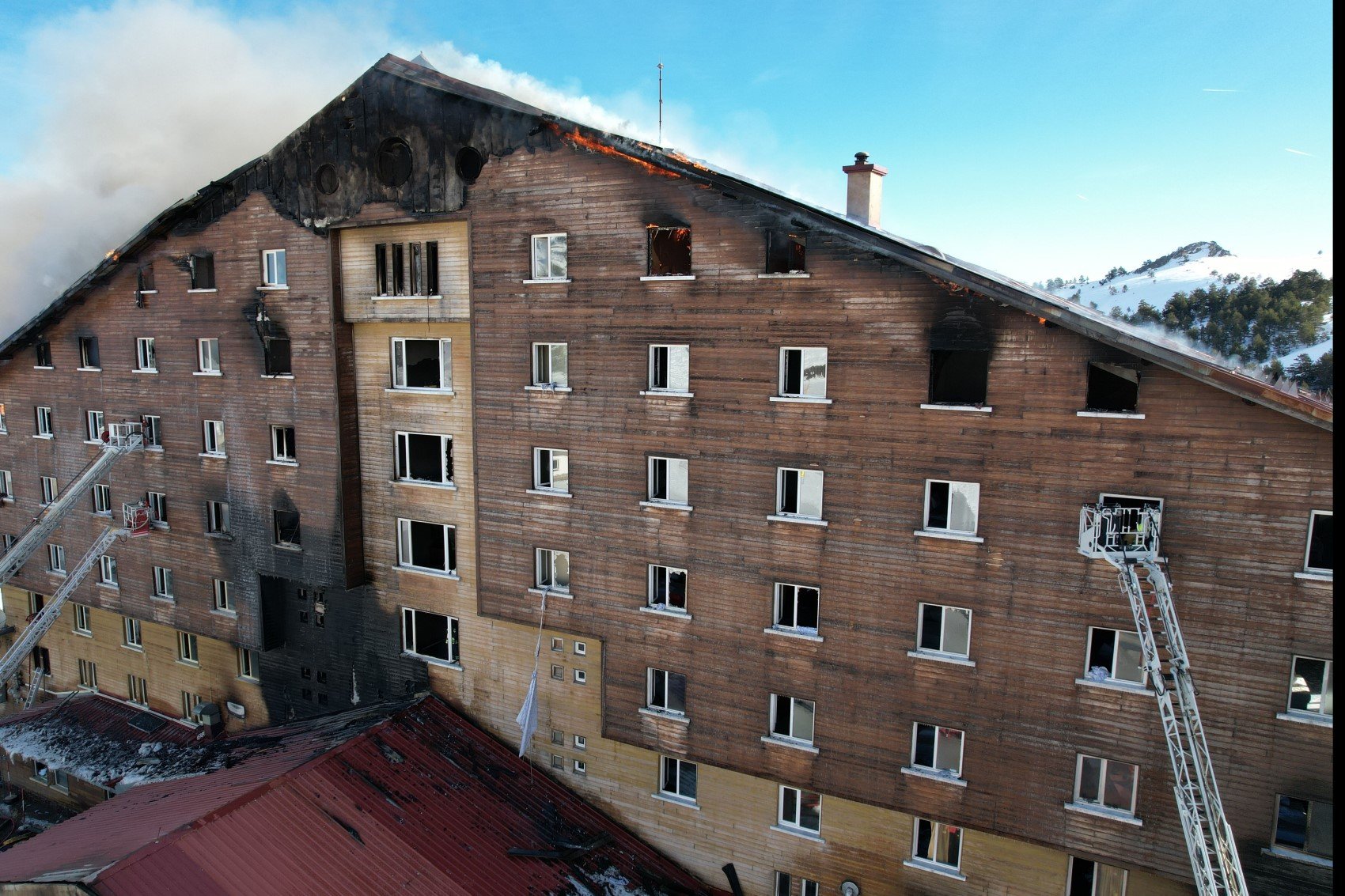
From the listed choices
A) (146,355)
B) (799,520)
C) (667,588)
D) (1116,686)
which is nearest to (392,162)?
(146,355)

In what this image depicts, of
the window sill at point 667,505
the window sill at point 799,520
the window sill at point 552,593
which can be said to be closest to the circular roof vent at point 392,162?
the window sill at point 667,505

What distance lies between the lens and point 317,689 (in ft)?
97.0

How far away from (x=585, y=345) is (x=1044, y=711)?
14.6m

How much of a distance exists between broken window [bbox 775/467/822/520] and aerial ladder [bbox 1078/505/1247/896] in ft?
19.5

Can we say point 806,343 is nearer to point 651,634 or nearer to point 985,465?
point 985,465

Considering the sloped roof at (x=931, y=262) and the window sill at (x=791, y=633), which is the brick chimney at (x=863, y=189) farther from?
the window sill at (x=791, y=633)

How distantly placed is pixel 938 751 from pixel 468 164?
2051cm

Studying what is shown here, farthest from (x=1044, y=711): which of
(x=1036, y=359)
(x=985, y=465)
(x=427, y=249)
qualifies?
(x=427, y=249)

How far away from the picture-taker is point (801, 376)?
20.6m

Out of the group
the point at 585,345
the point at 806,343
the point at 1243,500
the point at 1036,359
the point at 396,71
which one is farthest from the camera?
the point at 396,71

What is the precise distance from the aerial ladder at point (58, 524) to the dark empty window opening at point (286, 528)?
7.16m

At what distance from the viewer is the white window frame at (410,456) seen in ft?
85.5

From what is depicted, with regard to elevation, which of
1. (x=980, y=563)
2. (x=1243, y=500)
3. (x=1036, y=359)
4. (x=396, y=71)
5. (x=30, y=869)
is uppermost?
(x=396, y=71)

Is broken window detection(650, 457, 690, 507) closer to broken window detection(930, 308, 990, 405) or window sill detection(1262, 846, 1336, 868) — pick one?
broken window detection(930, 308, 990, 405)
